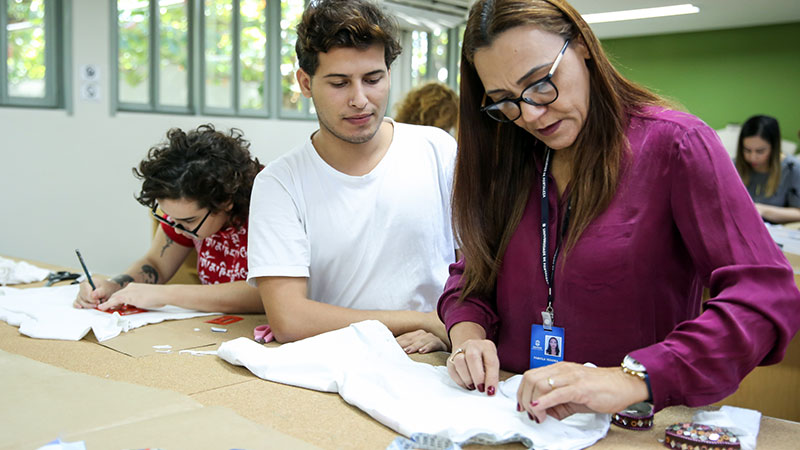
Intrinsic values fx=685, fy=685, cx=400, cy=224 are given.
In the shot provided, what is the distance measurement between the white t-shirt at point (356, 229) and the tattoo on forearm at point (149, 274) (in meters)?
0.81

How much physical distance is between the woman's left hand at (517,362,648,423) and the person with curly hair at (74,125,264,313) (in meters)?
1.16

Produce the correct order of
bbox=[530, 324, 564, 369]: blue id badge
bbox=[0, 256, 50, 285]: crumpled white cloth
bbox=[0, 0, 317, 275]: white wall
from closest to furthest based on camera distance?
bbox=[530, 324, 564, 369]: blue id badge → bbox=[0, 256, 50, 285]: crumpled white cloth → bbox=[0, 0, 317, 275]: white wall

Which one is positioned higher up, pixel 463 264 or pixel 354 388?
pixel 463 264

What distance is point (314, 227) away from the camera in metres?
1.81

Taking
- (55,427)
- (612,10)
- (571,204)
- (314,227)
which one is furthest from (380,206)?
(612,10)

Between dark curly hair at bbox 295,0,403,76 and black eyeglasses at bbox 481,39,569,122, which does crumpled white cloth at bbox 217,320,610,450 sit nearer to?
black eyeglasses at bbox 481,39,569,122

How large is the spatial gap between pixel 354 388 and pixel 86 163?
4.62 m

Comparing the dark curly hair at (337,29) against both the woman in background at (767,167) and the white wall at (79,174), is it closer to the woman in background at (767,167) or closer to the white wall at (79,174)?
the white wall at (79,174)

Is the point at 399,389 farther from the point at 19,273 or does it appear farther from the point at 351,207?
the point at 19,273

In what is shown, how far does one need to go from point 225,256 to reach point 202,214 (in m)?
0.17

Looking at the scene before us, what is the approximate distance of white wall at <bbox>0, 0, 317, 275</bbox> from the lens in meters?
4.77

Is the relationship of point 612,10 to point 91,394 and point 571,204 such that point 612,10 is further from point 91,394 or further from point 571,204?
point 91,394

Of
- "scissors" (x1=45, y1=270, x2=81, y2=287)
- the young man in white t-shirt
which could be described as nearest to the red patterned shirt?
the young man in white t-shirt

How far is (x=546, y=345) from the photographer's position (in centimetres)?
135
